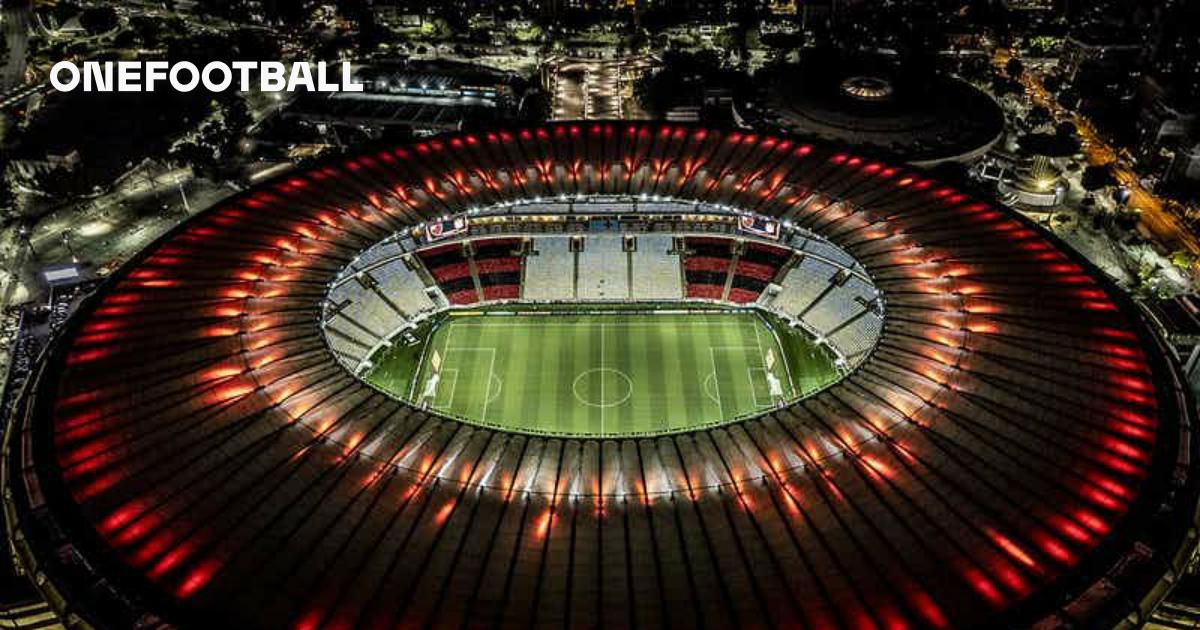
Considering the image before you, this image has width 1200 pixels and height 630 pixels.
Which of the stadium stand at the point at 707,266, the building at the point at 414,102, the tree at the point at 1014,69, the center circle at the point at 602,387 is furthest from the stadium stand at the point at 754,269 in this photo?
the tree at the point at 1014,69

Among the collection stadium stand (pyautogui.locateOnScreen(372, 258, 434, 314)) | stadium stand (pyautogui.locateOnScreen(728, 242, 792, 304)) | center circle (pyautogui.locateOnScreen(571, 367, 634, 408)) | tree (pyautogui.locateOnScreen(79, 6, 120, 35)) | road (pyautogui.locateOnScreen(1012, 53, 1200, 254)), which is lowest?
center circle (pyautogui.locateOnScreen(571, 367, 634, 408))

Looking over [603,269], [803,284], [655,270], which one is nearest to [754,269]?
[803,284]

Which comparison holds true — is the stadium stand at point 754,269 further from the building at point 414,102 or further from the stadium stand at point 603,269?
the building at point 414,102

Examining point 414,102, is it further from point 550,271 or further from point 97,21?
point 97,21

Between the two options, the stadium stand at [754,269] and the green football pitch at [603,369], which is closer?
the green football pitch at [603,369]

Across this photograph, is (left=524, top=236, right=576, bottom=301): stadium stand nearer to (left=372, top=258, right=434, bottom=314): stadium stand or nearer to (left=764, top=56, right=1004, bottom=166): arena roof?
(left=372, top=258, right=434, bottom=314): stadium stand

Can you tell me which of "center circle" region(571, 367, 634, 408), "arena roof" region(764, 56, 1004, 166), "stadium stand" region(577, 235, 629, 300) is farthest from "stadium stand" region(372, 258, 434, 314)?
"arena roof" region(764, 56, 1004, 166)
